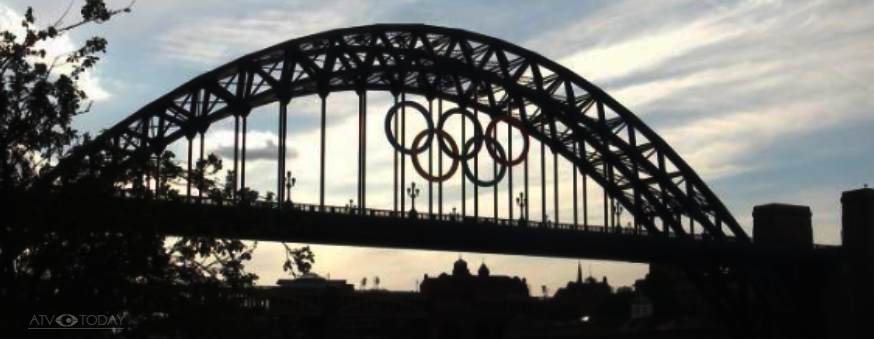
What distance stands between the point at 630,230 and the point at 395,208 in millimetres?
22696

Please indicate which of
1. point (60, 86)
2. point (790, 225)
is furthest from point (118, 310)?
point (790, 225)

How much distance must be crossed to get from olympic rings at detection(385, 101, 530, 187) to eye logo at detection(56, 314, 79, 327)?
59418 millimetres

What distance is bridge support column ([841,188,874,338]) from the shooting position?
9481cm

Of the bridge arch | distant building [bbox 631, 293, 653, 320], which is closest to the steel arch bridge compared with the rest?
the bridge arch

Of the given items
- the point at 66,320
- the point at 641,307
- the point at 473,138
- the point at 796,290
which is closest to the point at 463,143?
the point at 473,138

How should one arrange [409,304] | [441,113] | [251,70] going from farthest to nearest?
[409,304] → [441,113] → [251,70]

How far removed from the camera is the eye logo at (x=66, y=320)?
22750mm

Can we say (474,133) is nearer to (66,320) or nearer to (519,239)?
(519,239)

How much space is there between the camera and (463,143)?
88812 millimetres

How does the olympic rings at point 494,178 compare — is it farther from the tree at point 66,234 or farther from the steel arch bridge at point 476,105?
the tree at point 66,234

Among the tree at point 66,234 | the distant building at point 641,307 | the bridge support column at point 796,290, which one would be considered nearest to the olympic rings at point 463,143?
the bridge support column at point 796,290

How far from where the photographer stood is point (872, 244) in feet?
315

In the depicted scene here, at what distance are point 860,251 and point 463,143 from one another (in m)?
32.1

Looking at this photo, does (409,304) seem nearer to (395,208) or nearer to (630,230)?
(630,230)
